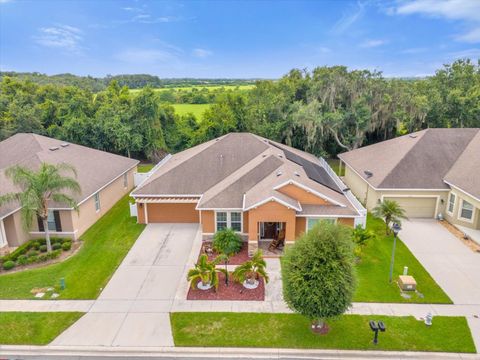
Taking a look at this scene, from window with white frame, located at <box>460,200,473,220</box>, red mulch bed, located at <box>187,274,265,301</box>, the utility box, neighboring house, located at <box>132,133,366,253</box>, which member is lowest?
red mulch bed, located at <box>187,274,265,301</box>

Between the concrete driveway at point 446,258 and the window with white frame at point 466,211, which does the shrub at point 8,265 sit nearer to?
the concrete driveway at point 446,258

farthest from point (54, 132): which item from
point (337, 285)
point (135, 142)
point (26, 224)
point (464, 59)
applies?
point (464, 59)

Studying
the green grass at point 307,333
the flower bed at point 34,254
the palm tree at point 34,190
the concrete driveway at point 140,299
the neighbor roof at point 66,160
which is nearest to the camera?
the green grass at point 307,333

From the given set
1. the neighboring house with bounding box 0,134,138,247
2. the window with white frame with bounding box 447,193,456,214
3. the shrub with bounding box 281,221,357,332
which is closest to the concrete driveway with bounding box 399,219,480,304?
the window with white frame with bounding box 447,193,456,214

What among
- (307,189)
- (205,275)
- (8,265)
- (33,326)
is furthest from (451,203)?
(8,265)

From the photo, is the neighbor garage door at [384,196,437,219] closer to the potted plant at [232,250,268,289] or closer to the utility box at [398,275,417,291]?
the utility box at [398,275,417,291]

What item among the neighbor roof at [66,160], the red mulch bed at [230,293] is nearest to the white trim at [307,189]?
the red mulch bed at [230,293]
